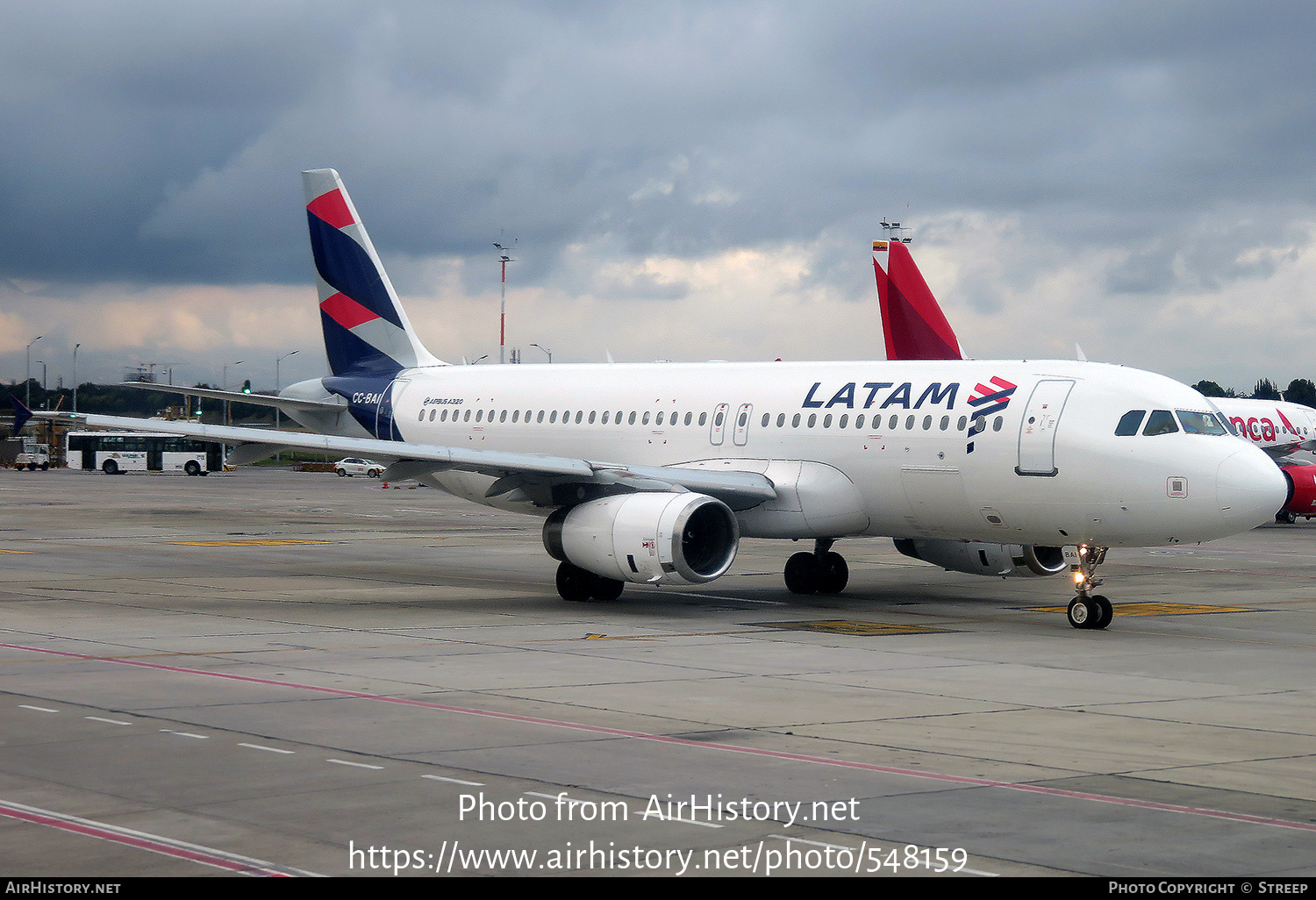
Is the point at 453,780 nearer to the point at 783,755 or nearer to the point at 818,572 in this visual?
the point at 783,755

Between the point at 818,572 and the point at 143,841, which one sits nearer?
the point at 143,841

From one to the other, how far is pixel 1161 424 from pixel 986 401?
2.89 m

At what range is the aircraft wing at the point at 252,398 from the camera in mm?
29203

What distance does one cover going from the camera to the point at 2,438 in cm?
13650

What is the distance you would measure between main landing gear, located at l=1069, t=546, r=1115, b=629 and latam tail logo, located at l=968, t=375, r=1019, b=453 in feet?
8.41

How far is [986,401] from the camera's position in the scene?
24234mm

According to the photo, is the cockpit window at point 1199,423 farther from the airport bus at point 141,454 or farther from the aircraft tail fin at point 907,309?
the airport bus at point 141,454

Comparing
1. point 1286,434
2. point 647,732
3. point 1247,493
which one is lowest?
point 647,732

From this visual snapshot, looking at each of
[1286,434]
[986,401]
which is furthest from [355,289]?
[1286,434]

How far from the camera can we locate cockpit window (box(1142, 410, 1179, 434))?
2263 cm

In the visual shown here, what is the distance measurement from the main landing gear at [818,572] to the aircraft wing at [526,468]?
2.86 meters

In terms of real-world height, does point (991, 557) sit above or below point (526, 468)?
below
